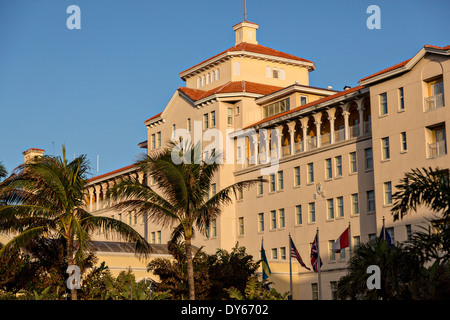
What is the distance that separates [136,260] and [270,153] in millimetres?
17672

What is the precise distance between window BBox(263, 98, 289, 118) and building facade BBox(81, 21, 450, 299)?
103 mm

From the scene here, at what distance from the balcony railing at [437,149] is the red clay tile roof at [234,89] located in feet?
75.1

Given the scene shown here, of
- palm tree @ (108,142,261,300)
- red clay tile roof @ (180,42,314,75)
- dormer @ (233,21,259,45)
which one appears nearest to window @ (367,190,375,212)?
palm tree @ (108,142,261,300)

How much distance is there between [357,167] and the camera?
60.1m

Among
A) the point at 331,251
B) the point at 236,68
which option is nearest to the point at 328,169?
the point at 331,251

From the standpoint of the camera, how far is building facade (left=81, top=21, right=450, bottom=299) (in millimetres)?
A: 54969

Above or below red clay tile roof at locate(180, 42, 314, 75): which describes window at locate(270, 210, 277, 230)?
below

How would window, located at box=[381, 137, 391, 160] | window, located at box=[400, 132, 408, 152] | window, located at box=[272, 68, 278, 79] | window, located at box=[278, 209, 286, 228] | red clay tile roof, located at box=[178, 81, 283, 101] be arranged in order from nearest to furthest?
window, located at box=[400, 132, 408, 152] < window, located at box=[381, 137, 391, 160] < window, located at box=[278, 209, 286, 228] < red clay tile roof, located at box=[178, 81, 283, 101] < window, located at box=[272, 68, 278, 79]

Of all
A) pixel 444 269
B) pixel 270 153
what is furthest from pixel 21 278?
pixel 270 153

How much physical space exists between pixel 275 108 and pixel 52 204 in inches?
1463

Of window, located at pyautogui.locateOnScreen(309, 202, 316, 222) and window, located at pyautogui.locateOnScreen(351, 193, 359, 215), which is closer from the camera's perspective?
window, located at pyautogui.locateOnScreen(351, 193, 359, 215)

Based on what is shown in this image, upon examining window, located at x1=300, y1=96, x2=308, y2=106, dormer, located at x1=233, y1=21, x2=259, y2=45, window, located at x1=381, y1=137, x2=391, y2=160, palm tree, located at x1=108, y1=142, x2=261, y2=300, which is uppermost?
dormer, located at x1=233, y1=21, x2=259, y2=45

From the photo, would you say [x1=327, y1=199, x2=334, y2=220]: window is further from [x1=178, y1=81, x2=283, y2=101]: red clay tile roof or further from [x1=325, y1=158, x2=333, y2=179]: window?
[x1=178, y1=81, x2=283, y2=101]: red clay tile roof

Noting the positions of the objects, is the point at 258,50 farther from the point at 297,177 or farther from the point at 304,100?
the point at 297,177
